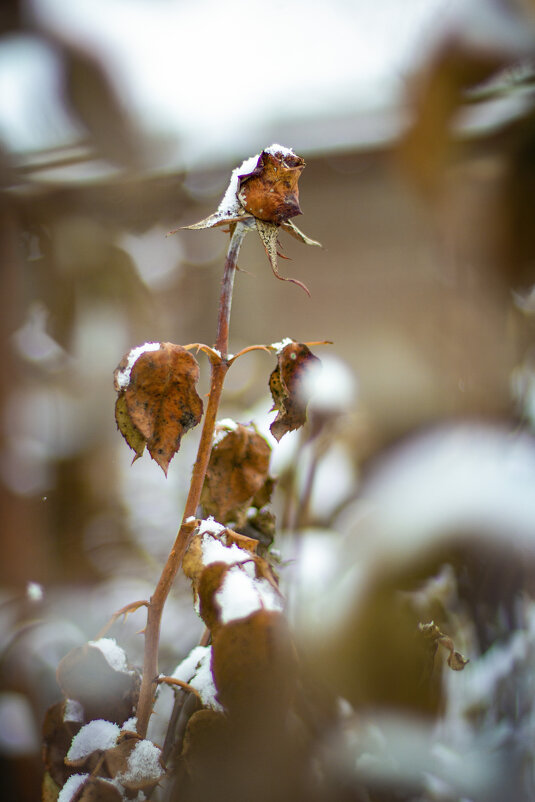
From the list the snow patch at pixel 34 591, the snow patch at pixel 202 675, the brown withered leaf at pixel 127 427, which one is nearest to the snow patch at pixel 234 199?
the brown withered leaf at pixel 127 427

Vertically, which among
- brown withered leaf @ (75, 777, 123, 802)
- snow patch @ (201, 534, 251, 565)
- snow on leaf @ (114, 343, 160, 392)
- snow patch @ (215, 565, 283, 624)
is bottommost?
brown withered leaf @ (75, 777, 123, 802)

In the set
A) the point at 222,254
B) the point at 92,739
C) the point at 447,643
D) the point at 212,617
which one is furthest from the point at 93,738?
the point at 222,254

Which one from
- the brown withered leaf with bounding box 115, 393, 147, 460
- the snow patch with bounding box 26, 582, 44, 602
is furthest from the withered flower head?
the snow patch with bounding box 26, 582, 44, 602

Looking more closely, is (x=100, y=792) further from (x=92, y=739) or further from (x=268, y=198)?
(x=268, y=198)

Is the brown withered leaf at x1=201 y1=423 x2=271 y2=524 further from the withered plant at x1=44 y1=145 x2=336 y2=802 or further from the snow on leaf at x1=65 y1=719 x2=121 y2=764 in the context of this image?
the snow on leaf at x1=65 y1=719 x2=121 y2=764

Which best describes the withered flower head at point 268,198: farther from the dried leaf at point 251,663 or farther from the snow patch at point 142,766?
the snow patch at point 142,766

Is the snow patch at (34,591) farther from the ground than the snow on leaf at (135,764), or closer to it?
farther from the ground

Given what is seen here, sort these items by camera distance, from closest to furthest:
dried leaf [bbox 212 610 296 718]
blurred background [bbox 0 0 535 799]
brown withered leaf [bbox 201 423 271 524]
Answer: dried leaf [bbox 212 610 296 718] → brown withered leaf [bbox 201 423 271 524] → blurred background [bbox 0 0 535 799]
